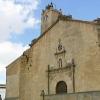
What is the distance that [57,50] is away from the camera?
2433cm

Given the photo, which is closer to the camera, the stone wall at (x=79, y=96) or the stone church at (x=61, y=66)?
the stone wall at (x=79, y=96)

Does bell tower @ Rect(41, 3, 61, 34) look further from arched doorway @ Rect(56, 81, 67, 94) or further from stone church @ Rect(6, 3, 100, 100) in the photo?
arched doorway @ Rect(56, 81, 67, 94)

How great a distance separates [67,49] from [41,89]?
390 cm

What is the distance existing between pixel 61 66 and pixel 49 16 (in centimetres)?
859

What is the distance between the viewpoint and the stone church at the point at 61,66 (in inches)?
832

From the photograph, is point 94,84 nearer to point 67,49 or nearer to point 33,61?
point 67,49

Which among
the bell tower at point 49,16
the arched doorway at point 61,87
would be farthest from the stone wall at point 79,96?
the bell tower at point 49,16

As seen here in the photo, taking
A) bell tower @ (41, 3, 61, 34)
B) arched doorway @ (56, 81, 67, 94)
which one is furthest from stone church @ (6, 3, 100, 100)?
bell tower @ (41, 3, 61, 34)

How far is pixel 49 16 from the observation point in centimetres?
3100

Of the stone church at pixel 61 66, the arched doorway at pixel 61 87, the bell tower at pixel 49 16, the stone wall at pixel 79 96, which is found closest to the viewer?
the stone wall at pixel 79 96

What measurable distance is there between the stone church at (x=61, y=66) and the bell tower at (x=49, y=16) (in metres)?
4.97

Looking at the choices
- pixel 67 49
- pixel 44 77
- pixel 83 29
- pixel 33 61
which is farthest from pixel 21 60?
pixel 83 29

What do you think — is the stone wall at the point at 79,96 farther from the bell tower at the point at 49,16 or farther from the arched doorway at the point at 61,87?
the bell tower at the point at 49,16

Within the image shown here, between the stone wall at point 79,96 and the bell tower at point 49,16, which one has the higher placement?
the bell tower at point 49,16
